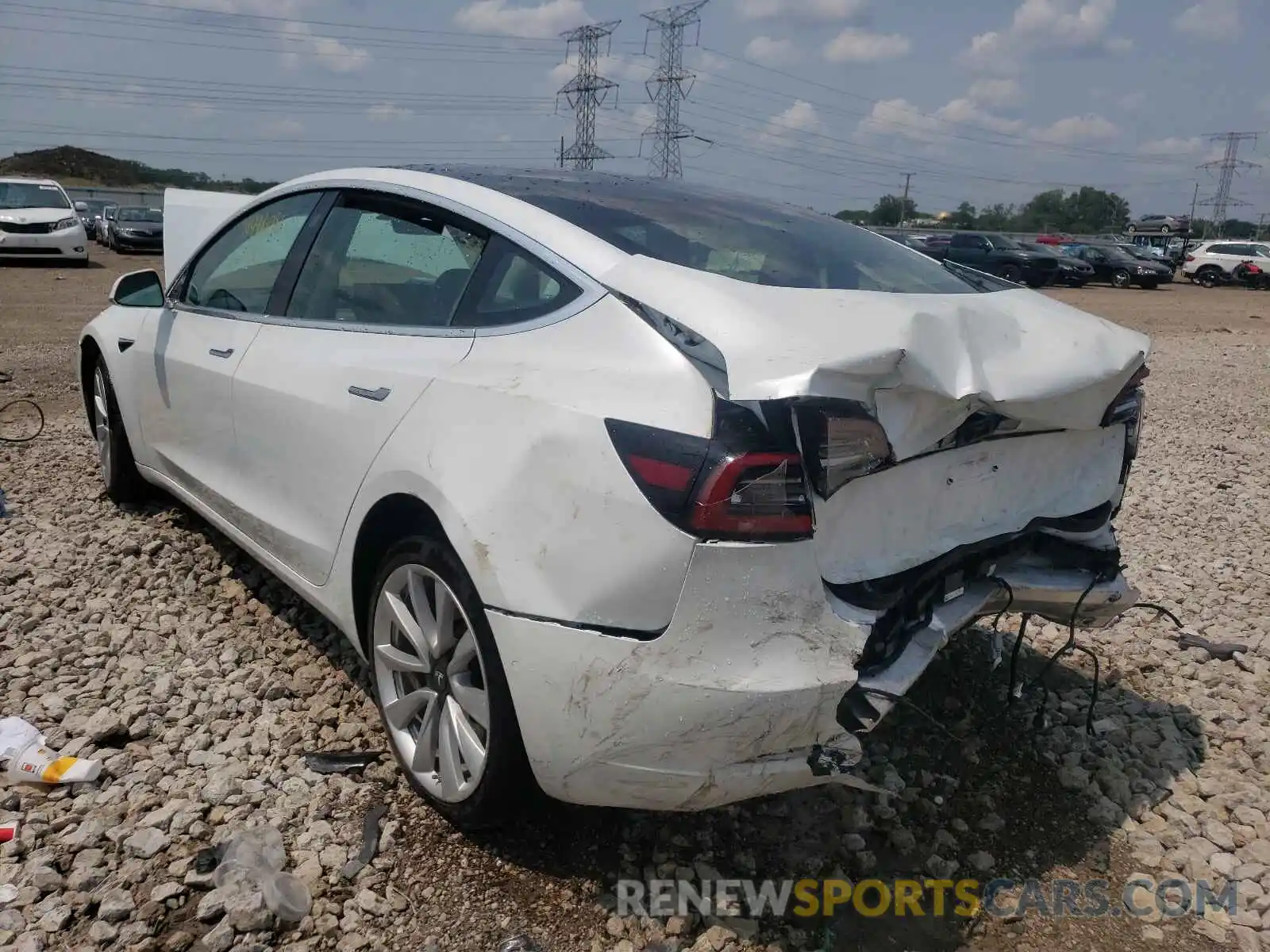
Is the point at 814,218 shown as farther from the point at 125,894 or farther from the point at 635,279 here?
the point at 125,894

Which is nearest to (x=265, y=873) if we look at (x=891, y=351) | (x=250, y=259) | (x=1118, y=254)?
(x=891, y=351)

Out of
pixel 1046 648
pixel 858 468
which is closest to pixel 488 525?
pixel 858 468

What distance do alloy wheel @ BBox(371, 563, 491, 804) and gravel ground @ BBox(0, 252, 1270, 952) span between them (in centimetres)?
19

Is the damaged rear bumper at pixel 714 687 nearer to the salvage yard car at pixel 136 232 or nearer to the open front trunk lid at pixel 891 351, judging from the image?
the open front trunk lid at pixel 891 351

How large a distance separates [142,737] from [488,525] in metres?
1.56

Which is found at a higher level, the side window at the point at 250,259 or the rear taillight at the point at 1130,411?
the side window at the point at 250,259

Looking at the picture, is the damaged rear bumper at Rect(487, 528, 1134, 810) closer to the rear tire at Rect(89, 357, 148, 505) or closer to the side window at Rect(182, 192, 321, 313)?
the side window at Rect(182, 192, 321, 313)

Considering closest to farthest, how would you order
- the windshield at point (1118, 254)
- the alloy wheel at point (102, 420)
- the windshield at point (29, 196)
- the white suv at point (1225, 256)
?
the alloy wheel at point (102, 420) → the windshield at point (29, 196) → the windshield at point (1118, 254) → the white suv at point (1225, 256)

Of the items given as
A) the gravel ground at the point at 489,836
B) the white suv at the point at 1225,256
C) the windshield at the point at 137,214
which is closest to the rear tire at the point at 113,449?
the gravel ground at the point at 489,836

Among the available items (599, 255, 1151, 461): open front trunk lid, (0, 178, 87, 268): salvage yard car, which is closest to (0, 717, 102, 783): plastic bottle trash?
(599, 255, 1151, 461): open front trunk lid

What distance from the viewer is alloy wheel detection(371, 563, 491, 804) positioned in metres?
2.41

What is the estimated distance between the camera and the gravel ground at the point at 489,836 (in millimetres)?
2328

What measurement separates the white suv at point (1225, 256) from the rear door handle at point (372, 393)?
39.3 metres

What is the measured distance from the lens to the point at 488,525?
2188mm
